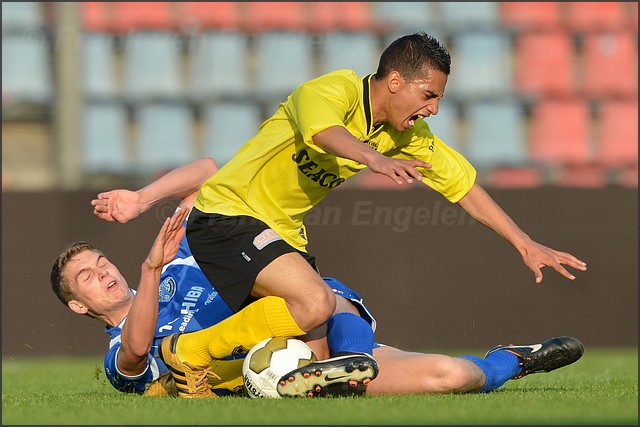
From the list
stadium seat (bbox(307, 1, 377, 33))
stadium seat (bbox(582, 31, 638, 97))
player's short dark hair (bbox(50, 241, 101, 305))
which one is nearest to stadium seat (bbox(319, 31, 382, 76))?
stadium seat (bbox(307, 1, 377, 33))

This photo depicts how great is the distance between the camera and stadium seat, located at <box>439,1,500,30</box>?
10336mm

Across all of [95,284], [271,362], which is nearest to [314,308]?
[271,362]

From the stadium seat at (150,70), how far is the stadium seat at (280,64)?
789mm

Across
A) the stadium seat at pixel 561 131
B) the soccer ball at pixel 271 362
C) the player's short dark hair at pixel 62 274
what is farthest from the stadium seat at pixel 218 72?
the soccer ball at pixel 271 362

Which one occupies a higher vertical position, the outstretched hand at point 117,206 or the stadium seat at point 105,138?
the outstretched hand at point 117,206

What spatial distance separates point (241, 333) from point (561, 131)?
6.75m

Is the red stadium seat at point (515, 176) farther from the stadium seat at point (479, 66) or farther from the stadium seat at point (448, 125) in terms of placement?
the stadium seat at point (479, 66)

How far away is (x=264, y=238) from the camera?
170 inches

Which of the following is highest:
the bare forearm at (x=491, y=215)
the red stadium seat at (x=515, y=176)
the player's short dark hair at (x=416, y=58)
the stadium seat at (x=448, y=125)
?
the player's short dark hair at (x=416, y=58)

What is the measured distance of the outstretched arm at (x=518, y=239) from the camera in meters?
4.40

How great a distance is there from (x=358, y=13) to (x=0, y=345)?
496 cm

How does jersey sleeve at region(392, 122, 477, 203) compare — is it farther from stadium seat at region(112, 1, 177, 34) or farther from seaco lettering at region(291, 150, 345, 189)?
stadium seat at region(112, 1, 177, 34)

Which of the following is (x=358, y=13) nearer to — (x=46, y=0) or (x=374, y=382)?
(x=46, y=0)

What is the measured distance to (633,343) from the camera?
27.1 ft
